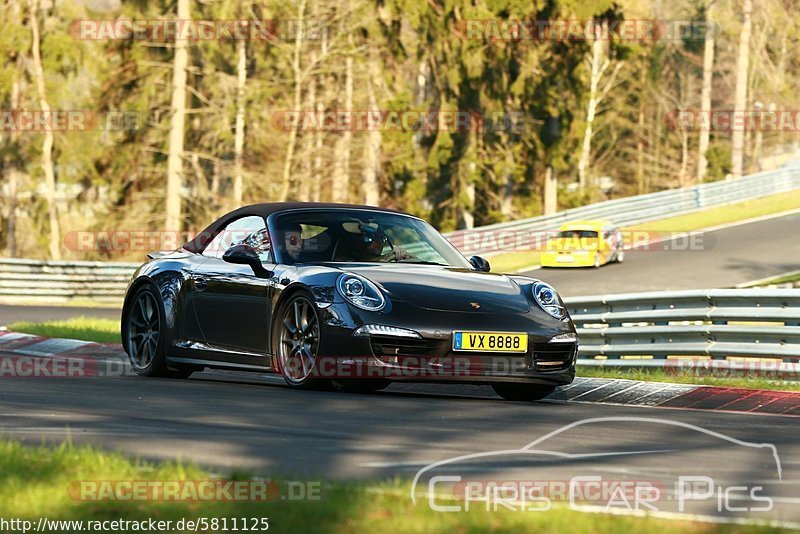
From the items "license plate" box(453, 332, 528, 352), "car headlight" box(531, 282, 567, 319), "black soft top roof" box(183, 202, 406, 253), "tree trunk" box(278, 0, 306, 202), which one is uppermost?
"tree trunk" box(278, 0, 306, 202)

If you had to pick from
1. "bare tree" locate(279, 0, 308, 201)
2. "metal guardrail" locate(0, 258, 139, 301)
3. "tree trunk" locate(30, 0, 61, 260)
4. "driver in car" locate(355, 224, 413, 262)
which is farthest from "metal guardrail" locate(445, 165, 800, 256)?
"driver in car" locate(355, 224, 413, 262)

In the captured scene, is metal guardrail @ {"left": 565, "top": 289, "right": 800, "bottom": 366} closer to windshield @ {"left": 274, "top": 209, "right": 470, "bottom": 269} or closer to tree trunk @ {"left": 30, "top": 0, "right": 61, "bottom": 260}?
windshield @ {"left": 274, "top": 209, "right": 470, "bottom": 269}

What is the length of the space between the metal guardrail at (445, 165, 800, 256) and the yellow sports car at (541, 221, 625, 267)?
2.82 m

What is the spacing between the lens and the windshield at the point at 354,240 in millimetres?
10445

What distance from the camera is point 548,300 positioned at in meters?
10.1

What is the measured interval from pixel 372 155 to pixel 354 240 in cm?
3809

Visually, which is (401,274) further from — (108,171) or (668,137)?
(668,137)

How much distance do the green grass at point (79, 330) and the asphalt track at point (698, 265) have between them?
11.8 meters

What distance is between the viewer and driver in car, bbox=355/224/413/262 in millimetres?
10500

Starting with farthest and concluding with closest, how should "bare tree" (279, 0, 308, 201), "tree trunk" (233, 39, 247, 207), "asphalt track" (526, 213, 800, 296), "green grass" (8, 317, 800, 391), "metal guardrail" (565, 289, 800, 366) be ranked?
1. "bare tree" (279, 0, 308, 201)
2. "tree trunk" (233, 39, 247, 207)
3. "asphalt track" (526, 213, 800, 296)
4. "metal guardrail" (565, 289, 800, 366)
5. "green grass" (8, 317, 800, 391)

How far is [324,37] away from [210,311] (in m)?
44.3

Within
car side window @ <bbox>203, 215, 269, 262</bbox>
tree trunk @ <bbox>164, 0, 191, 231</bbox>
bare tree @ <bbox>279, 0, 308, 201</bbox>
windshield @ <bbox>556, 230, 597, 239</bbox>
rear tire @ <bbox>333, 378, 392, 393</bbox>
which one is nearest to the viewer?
rear tire @ <bbox>333, 378, 392, 393</bbox>

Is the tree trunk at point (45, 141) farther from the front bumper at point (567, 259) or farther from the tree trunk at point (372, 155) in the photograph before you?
the front bumper at point (567, 259)

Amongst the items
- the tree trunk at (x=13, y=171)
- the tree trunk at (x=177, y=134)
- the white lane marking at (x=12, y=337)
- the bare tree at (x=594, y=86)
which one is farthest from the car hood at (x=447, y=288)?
the bare tree at (x=594, y=86)
